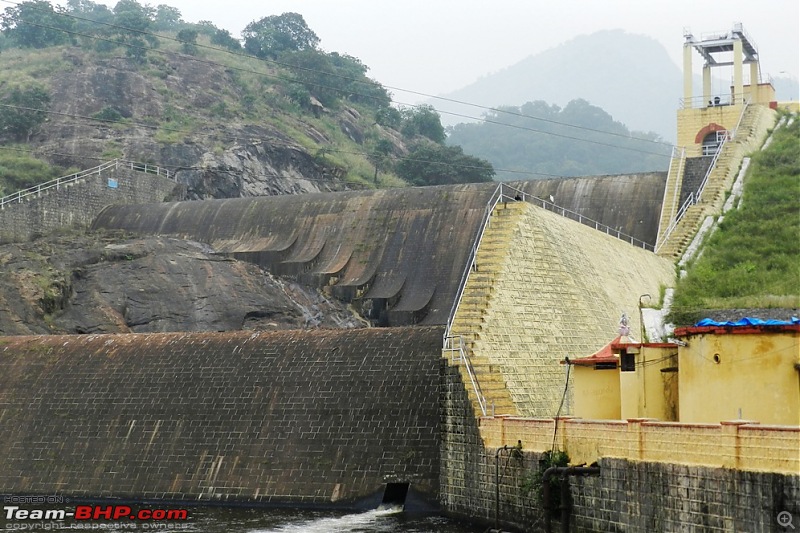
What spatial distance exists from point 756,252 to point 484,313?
61.9 feet

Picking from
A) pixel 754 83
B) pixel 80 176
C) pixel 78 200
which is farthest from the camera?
pixel 80 176

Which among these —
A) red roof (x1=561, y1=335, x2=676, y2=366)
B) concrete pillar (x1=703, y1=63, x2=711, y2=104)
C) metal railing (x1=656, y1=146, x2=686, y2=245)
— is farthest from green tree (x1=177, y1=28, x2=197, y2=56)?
red roof (x1=561, y1=335, x2=676, y2=366)

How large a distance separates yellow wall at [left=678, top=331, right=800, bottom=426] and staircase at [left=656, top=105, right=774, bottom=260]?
24781 mm

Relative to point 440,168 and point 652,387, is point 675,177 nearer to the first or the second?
point 652,387

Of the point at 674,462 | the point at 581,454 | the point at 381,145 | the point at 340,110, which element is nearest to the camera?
the point at 674,462

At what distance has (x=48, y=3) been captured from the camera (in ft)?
346

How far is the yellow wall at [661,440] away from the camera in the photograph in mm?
16938

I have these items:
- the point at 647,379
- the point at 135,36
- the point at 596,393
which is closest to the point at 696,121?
the point at 596,393

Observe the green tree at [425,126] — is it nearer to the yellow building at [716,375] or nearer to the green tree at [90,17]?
the green tree at [90,17]

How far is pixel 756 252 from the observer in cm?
4353

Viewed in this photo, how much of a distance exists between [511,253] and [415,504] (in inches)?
269

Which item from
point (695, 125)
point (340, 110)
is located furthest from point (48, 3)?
point (695, 125)

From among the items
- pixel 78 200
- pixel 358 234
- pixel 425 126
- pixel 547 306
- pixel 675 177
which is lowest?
pixel 547 306

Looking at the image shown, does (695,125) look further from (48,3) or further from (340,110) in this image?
(48,3)
